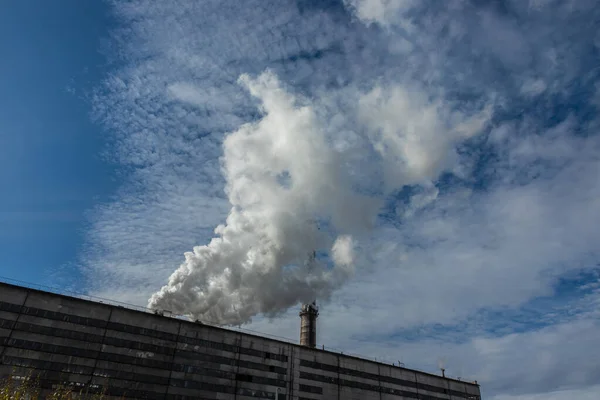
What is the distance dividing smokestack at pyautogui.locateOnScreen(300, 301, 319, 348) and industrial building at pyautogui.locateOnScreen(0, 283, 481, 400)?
5.40 meters

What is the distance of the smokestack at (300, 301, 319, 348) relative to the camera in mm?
60031

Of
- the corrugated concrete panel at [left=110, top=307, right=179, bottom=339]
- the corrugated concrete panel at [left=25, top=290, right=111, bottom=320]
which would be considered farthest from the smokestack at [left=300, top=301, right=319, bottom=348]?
the corrugated concrete panel at [left=25, top=290, right=111, bottom=320]

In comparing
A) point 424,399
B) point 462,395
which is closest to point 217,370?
point 424,399

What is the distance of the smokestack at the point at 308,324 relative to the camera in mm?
60031

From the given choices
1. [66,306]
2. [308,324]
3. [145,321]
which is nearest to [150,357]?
[145,321]

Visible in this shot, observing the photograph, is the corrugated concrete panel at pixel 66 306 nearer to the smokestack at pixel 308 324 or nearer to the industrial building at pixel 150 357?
the industrial building at pixel 150 357

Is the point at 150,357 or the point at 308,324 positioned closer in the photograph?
the point at 150,357

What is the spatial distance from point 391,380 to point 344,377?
9.46 metres

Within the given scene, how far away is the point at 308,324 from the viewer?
60938 millimetres

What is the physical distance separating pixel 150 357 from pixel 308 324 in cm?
2559

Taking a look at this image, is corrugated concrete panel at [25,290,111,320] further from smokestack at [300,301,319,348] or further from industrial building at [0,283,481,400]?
smokestack at [300,301,319,348]

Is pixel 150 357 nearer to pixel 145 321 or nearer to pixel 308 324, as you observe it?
pixel 145 321

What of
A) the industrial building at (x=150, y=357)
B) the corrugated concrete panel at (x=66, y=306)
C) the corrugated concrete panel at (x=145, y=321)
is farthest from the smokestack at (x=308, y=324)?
the corrugated concrete panel at (x=66, y=306)

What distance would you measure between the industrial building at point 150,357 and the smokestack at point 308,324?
5403 mm
